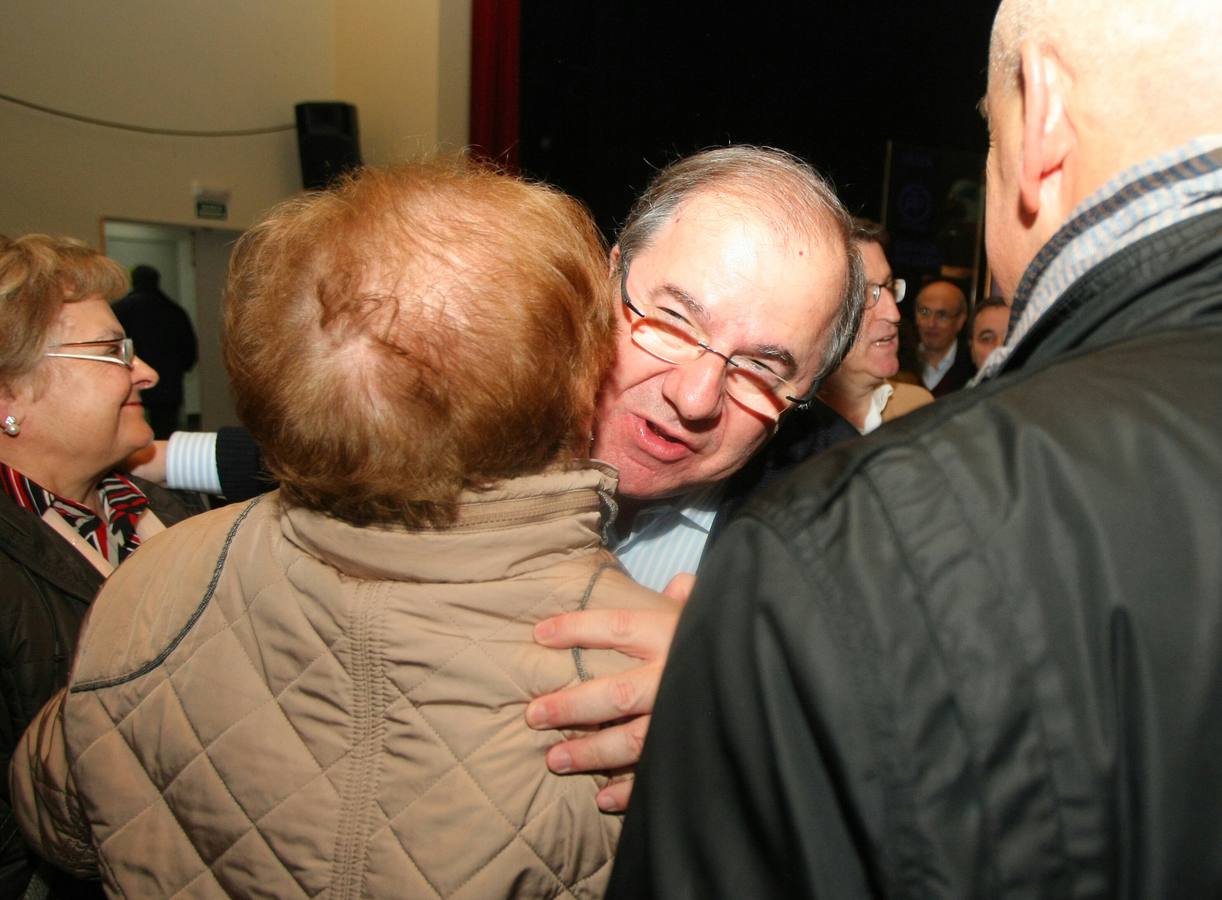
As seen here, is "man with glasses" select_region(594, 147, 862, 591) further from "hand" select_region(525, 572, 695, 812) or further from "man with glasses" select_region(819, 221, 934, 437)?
"man with glasses" select_region(819, 221, 934, 437)

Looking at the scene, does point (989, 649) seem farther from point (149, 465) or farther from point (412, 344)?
point (149, 465)

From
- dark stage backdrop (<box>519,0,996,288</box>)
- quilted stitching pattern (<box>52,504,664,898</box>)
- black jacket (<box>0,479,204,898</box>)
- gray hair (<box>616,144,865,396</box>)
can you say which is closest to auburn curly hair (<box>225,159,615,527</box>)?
quilted stitching pattern (<box>52,504,664,898</box>)

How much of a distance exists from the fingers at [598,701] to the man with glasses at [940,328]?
16.0 ft

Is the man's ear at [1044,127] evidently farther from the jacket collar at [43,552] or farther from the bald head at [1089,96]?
the jacket collar at [43,552]

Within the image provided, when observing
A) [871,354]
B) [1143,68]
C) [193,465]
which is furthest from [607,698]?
[871,354]

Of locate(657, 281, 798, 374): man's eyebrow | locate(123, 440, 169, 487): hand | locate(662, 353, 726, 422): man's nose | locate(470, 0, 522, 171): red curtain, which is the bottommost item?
locate(123, 440, 169, 487): hand

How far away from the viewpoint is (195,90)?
249 inches

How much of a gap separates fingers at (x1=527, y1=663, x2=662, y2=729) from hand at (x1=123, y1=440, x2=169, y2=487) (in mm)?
1730

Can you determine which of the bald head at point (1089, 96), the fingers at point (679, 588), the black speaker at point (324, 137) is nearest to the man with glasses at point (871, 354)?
the fingers at point (679, 588)

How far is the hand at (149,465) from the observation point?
7.30 feet

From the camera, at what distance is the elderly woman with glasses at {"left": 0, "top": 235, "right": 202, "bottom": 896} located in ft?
5.18

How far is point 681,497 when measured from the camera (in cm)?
178

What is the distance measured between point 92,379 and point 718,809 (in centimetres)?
177

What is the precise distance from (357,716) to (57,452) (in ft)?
4.60
